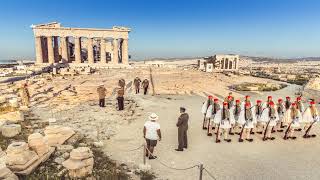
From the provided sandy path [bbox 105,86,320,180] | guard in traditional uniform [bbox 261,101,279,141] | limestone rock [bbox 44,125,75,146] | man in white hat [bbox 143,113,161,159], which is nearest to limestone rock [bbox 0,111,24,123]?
limestone rock [bbox 44,125,75,146]

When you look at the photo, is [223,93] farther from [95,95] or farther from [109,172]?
[109,172]

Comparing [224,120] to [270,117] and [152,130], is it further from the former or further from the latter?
[152,130]

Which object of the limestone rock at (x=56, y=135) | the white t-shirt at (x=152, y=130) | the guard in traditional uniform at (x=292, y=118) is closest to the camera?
the white t-shirt at (x=152, y=130)

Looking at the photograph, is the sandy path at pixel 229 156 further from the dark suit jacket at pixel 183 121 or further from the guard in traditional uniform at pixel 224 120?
the dark suit jacket at pixel 183 121

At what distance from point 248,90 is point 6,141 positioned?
22.9 m

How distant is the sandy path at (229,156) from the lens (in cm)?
847

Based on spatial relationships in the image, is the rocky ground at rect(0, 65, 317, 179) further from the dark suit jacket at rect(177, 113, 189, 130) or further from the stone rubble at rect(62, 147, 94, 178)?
the dark suit jacket at rect(177, 113, 189, 130)

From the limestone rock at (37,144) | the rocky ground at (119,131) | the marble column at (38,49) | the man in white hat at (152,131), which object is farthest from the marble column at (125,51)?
the limestone rock at (37,144)

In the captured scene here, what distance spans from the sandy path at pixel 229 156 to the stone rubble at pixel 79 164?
5.74 feet

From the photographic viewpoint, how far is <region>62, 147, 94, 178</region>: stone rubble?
7.71 metres

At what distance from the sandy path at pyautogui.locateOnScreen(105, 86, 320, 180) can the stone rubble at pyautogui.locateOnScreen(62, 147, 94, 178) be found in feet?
5.74

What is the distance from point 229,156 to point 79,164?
5287 mm

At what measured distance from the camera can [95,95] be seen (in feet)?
73.5

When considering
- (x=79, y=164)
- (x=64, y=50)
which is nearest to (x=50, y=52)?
(x=64, y=50)
